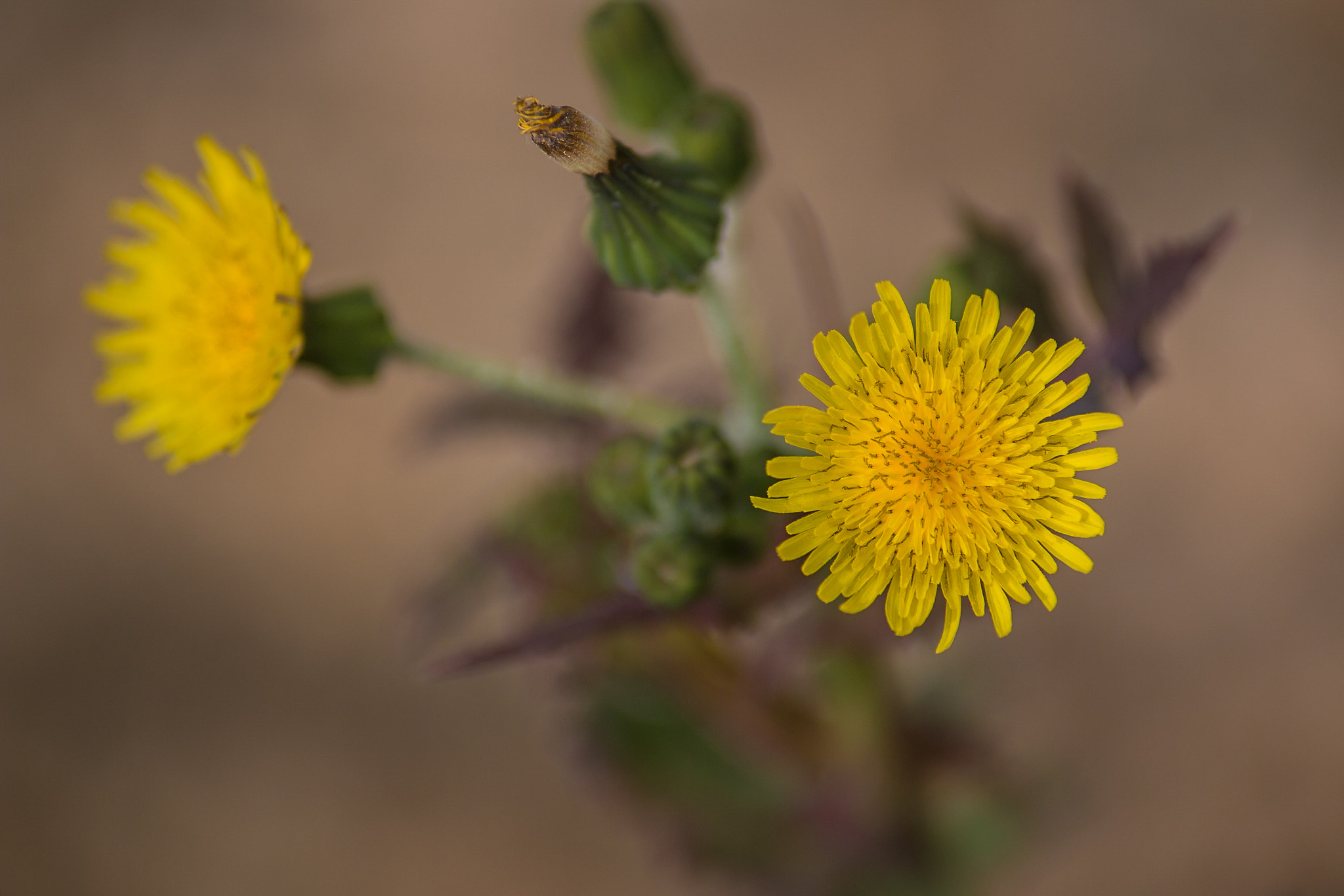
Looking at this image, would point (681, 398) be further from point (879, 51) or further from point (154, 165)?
point (154, 165)

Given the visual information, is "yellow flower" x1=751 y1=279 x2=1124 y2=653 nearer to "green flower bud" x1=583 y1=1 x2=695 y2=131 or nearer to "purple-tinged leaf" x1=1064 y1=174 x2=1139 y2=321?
"purple-tinged leaf" x1=1064 y1=174 x2=1139 y2=321

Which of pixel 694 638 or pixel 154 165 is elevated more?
pixel 154 165

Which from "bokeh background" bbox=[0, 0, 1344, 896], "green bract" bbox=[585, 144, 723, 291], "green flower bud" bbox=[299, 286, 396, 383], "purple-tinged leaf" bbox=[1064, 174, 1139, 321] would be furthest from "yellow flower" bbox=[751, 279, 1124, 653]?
"bokeh background" bbox=[0, 0, 1344, 896]

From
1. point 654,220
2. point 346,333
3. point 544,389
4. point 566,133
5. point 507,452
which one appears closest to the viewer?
point 566,133

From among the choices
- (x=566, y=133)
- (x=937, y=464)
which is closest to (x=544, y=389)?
(x=566, y=133)

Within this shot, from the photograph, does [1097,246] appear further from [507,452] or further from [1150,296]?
[507,452]

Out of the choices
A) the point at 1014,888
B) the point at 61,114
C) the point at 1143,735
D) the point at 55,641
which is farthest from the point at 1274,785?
the point at 61,114

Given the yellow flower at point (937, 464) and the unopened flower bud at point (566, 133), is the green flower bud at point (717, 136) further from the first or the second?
the yellow flower at point (937, 464)
